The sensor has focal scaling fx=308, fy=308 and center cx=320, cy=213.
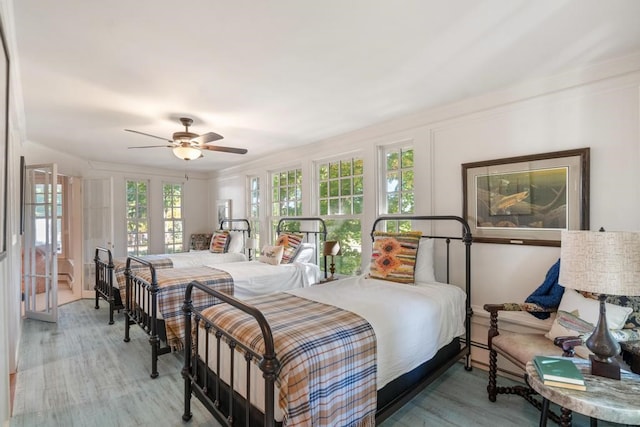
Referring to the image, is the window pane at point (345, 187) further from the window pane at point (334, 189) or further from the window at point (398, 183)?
the window at point (398, 183)

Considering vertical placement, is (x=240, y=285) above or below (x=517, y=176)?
below

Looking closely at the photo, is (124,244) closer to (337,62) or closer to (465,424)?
(337,62)

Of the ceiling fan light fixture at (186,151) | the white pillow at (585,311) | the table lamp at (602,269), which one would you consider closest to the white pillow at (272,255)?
the ceiling fan light fixture at (186,151)

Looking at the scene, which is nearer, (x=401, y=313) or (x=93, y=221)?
(x=401, y=313)

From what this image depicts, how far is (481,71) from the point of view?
7.52ft

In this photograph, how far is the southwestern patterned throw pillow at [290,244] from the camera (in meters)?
4.11

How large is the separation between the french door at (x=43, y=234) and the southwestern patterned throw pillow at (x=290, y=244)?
2813 mm

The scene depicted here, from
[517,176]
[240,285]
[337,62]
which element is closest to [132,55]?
[337,62]

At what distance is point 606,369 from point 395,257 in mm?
1604

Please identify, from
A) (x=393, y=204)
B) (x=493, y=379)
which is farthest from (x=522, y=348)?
(x=393, y=204)

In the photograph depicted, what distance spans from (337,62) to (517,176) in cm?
174

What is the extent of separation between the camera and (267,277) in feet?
11.8

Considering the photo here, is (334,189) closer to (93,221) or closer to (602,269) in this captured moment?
(602,269)

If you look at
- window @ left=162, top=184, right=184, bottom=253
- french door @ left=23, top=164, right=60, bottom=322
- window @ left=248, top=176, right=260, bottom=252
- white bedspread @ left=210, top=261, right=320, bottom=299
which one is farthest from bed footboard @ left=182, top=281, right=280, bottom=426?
window @ left=162, top=184, right=184, bottom=253
